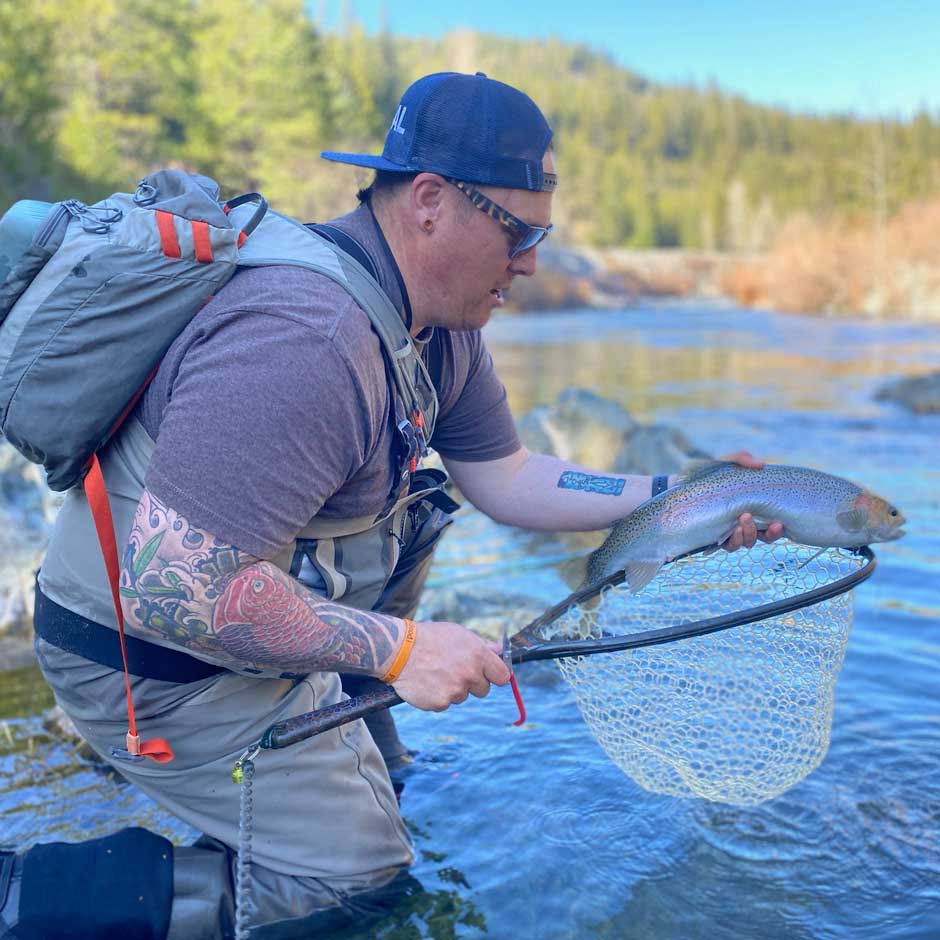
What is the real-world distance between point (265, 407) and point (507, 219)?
872 mm

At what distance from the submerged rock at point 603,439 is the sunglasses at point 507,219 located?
5742 mm

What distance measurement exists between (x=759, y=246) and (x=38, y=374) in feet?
277

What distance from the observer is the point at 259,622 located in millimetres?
2326

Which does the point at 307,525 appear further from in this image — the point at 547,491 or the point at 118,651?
the point at 547,491

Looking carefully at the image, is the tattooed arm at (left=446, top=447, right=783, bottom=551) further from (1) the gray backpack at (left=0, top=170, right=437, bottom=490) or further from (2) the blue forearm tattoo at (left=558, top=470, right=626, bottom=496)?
(1) the gray backpack at (left=0, top=170, right=437, bottom=490)

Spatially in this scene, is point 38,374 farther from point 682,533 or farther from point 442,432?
point 682,533

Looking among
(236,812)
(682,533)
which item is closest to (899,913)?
(682,533)

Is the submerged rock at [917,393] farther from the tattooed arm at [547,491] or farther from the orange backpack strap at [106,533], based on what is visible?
the orange backpack strap at [106,533]

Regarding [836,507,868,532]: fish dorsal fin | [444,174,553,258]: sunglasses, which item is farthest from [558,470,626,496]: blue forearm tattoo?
[444,174,553,258]: sunglasses

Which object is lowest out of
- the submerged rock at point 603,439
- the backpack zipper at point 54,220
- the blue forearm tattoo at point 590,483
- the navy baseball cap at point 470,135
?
the submerged rock at point 603,439

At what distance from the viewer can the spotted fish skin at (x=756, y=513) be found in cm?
307

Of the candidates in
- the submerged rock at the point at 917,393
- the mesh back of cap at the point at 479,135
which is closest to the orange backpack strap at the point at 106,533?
the mesh back of cap at the point at 479,135

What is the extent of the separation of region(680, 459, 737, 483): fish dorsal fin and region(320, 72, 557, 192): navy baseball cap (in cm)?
104

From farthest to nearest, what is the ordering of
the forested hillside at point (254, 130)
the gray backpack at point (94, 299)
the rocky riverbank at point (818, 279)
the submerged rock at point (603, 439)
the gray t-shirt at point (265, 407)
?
the rocky riverbank at point (818, 279), the forested hillside at point (254, 130), the submerged rock at point (603, 439), the gray backpack at point (94, 299), the gray t-shirt at point (265, 407)
